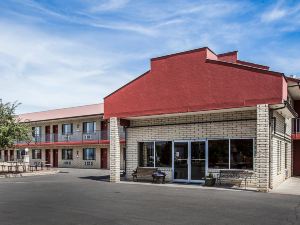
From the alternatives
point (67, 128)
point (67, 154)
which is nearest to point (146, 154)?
point (67, 128)

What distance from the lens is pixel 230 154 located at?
16.5 meters

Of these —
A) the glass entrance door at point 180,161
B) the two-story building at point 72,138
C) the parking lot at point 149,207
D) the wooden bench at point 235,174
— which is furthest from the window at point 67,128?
the wooden bench at point 235,174

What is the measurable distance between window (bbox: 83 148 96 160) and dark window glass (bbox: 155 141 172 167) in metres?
19.0

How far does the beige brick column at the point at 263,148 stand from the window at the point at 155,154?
18.2 feet

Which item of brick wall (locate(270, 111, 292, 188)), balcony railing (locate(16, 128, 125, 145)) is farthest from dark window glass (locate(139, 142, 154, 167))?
balcony railing (locate(16, 128, 125, 145))

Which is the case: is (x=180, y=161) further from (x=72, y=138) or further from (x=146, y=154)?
(x=72, y=138)

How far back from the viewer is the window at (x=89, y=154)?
37181mm

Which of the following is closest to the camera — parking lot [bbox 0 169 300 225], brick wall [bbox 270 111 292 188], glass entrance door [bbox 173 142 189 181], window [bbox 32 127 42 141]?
parking lot [bbox 0 169 300 225]

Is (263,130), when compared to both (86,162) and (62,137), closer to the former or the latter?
(86,162)

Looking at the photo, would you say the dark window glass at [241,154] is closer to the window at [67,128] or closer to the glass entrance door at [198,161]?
the glass entrance door at [198,161]

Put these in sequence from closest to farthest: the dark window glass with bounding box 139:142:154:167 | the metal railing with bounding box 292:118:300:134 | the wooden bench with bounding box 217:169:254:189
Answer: the wooden bench with bounding box 217:169:254:189 → the dark window glass with bounding box 139:142:154:167 → the metal railing with bounding box 292:118:300:134

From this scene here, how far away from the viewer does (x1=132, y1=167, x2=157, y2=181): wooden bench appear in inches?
745

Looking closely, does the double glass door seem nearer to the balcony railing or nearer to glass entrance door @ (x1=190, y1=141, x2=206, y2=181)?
glass entrance door @ (x1=190, y1=141, x2=206, y2=181)

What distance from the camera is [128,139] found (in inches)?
806
